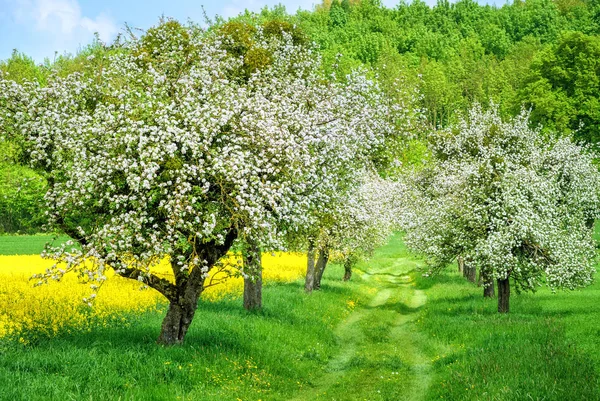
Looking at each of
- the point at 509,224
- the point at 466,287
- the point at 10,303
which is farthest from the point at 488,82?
the point at 10,303

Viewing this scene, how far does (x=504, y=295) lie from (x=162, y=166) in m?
20.3

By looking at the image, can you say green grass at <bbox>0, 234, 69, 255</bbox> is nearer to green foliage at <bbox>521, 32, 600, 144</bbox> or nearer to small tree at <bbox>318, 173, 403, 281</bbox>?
Answer: small tree at <bbox>318, 173, 403, 281</bbox>

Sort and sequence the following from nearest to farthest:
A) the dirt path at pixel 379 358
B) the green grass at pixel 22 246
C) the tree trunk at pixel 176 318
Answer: the dirt path at pixel 379 358
the tree trunk at pixel 176 318
the green grass at pixel 22 246

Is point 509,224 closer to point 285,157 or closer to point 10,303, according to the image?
point 285,157

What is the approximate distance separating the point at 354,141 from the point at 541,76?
214 ft

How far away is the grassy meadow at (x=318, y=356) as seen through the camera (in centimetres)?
1452

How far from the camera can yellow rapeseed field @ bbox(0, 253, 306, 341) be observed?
1966cm

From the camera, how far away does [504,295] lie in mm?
28859

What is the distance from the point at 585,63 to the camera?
246ft

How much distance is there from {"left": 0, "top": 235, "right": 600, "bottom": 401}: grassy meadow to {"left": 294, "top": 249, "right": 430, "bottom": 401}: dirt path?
60 millimetres

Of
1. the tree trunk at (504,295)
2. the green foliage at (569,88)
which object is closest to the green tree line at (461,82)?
the green foliage at (569,88)

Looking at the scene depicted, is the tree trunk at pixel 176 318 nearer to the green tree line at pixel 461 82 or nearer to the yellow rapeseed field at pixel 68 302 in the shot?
the yellow rapeseed field at pixel 68 302

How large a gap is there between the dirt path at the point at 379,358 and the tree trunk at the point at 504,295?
4.49 meters

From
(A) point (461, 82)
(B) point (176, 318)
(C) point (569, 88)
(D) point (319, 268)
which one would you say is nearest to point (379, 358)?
(B) point (176, 318)
